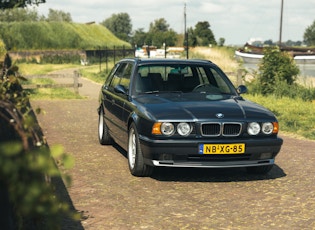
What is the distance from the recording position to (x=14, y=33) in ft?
211

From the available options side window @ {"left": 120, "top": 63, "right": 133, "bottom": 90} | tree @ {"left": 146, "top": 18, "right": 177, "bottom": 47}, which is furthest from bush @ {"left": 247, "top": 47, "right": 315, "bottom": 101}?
tree @ {"left": 146, "top": 18, "right": 177, "bottom": 47}

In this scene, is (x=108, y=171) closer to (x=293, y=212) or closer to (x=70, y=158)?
(x=293, y=212)

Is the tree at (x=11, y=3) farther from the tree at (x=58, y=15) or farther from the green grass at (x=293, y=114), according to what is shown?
the tree at (x=58, y=15)

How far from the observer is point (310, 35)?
168 m

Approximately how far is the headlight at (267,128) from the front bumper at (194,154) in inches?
4.4

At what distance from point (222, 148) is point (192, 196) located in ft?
2.55

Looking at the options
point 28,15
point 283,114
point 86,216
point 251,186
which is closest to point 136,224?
point 86,216

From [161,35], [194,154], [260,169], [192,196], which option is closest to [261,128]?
[260,169]

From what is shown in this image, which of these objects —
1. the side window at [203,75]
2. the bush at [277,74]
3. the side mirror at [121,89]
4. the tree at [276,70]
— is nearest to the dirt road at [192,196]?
the side mirror at [121,89]

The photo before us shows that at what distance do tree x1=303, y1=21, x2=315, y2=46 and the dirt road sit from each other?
16545 centimetres

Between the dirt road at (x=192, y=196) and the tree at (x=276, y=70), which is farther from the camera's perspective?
the tree at (x=276, y=70)

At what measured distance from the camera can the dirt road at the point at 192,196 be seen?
5352mm

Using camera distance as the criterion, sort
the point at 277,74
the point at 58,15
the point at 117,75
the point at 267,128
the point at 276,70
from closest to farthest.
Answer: the point at 267,128 → the point at 117,75 → the point at 277,74 → the point at 276,70 → the point at 58,15

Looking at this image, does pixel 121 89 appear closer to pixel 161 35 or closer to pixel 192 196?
pixel 192 196
